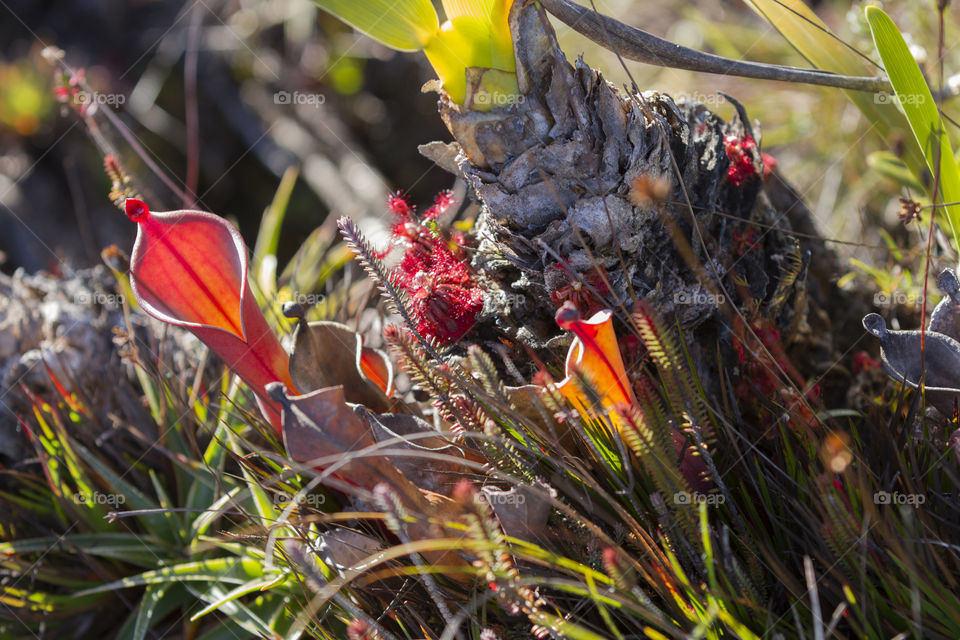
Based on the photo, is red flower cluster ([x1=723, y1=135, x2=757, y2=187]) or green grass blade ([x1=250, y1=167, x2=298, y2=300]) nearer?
red flower cluster ([x1=723, y1=135, x2=757, y2=187])

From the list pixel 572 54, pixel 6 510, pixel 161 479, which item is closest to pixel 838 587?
pixel 161 479

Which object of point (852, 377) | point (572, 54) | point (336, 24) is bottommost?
point (852, 377)

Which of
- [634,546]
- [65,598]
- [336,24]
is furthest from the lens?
[336,24]

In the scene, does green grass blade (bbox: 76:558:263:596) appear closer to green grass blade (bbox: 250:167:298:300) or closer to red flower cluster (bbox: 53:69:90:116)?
green grass blade (bbox: 250:167:298:300)

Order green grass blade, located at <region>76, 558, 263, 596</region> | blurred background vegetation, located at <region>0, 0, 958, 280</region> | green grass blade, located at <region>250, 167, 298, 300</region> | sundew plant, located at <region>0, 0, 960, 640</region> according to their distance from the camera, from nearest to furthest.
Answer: sundew plant, located at <region>0, 0, 960, 640</region>
green grass blade, located at <region>76, 558, 263, 596</region>
green grass blade, located at <region>250, 167, 298, 300</region>
blurred background vegetation, located at <region>0, 0, 958, 280</region>

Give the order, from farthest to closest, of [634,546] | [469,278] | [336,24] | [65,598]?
[336,24]
[65,598]
[469,278]
[634,546]

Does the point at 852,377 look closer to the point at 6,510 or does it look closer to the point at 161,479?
the point at 161,479

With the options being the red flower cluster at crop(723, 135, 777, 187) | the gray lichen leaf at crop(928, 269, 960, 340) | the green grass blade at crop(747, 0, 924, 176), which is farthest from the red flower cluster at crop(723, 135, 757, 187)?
the gray lichen leaf at crop(928, 269, 960, 340)
